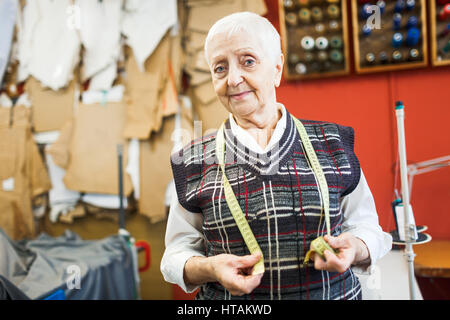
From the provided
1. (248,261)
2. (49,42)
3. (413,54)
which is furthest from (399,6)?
(49,42)

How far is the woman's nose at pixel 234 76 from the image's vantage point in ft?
1.71

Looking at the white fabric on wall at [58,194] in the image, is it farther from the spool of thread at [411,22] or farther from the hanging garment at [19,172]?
the spool of thread at [411,22]

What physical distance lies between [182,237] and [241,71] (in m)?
0.29

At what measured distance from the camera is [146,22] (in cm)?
113

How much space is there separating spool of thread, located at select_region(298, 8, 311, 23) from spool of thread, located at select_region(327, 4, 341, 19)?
0.18ft

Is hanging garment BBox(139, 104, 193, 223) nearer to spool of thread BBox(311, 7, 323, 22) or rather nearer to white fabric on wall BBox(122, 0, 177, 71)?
white fabric on wall BBox(122, 0, 177, 71)

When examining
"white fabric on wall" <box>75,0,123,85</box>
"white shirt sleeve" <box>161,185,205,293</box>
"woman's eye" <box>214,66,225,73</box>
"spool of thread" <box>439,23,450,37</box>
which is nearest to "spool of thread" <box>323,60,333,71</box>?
"spool of thread" <box>439,23,450,37</box>

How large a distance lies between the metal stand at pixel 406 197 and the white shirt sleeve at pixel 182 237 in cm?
36

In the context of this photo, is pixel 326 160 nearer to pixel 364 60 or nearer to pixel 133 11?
pixel 364 60

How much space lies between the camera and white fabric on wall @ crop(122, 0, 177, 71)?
975 mm

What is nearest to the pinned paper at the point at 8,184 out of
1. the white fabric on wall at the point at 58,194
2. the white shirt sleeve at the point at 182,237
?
the white fabric on wall at the point at 58,194

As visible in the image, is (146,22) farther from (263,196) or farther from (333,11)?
(263,196)

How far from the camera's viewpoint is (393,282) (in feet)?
2.06
